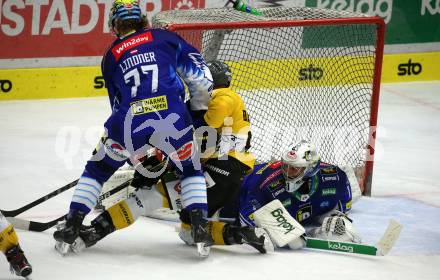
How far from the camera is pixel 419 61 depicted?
10.3m

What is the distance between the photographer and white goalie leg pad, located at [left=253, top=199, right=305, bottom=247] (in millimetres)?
5348

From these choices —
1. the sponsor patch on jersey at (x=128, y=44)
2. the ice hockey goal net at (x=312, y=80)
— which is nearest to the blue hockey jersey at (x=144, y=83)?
the sponsor patch on jersey at (x=128, y=44)

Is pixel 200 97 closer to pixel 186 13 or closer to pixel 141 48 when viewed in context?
pixel 141 48

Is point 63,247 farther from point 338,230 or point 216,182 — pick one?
point 338,230

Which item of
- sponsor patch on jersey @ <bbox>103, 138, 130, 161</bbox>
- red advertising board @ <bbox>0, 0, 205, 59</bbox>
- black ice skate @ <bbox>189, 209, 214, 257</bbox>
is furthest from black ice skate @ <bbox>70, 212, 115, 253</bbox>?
red advertising board @ <bbox>0, 0, 205, 59</bbox>

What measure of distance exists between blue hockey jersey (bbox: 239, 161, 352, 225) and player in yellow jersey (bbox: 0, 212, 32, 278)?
150cm

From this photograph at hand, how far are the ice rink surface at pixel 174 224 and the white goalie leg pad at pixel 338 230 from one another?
0.15 meters

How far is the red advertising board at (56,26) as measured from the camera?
28.6 ft

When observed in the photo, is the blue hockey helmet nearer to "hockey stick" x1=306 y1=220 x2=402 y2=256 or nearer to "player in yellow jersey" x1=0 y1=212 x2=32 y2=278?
"player in yellow jersey" x1=0 y1=212 x2=32 y2=278

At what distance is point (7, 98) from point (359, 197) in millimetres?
3647

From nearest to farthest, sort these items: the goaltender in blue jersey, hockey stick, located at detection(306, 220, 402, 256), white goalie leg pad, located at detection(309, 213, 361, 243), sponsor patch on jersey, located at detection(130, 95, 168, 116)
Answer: sponsor patch on jersey, located at detection(130, 95, 168, 116), hockey stick, located at detection(306, 220, 402, 256), white goalie leg pad, located at detection(309, 213, 361, 243), the goaltender in blue jersey

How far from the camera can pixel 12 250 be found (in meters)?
4.41

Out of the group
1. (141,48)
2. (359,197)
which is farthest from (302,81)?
(141,48)

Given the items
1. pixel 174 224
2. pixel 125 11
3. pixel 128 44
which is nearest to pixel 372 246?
pixel 174 224
